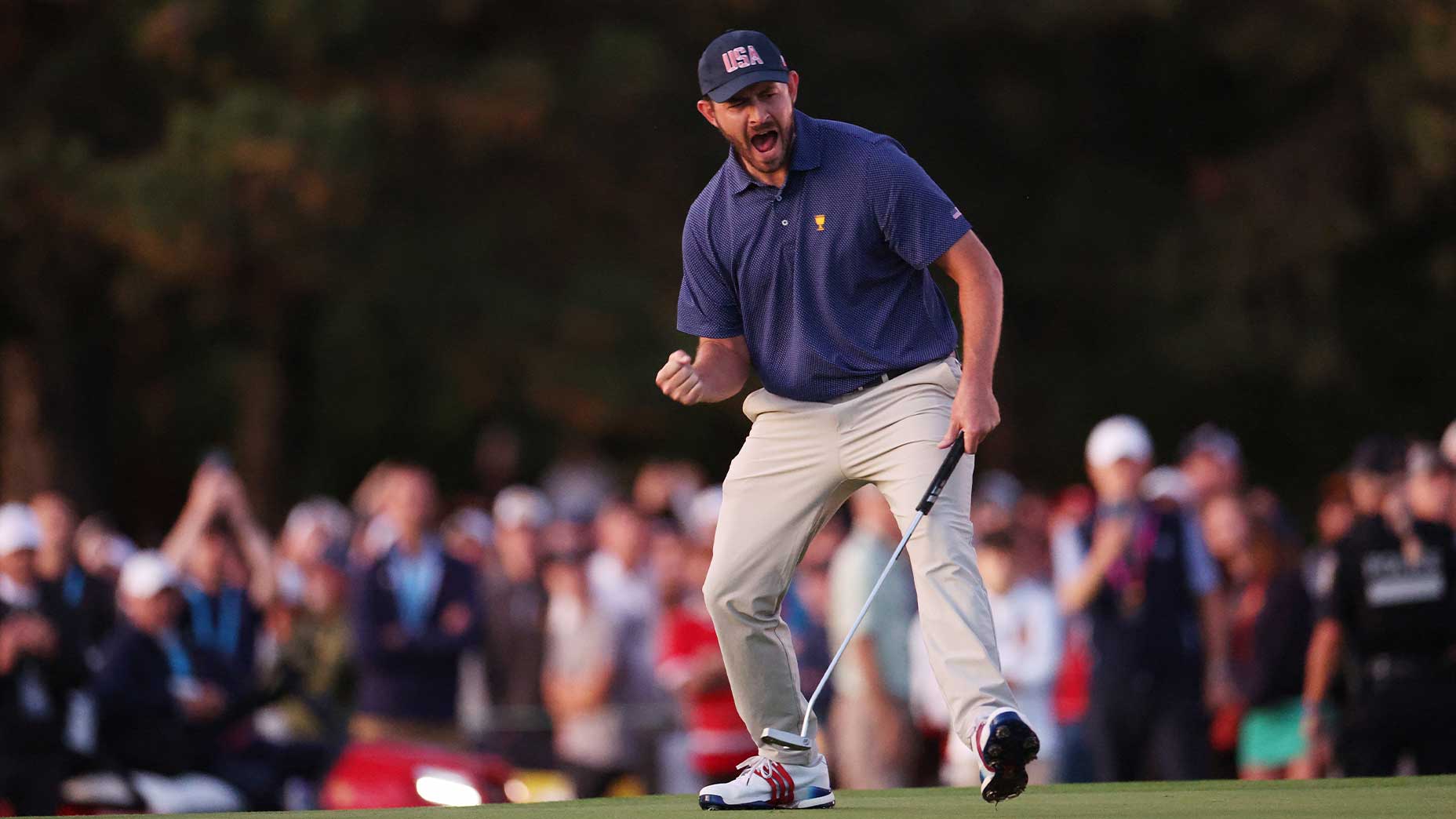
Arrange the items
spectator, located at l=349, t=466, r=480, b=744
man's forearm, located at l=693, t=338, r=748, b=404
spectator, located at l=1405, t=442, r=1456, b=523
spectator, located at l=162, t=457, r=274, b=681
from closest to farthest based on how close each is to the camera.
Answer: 1. man's forearm, located at l=693, t=338, r=748, b=404
2. spectator, located at l=1405, t=442, r=1456, b=523
3. spectator, located at l=162, t=457, r=274, b=681
4. spectator, located at l=349, t=466, r=480, b=744

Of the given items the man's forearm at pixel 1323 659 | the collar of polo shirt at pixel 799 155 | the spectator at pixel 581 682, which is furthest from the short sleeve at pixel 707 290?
the spectator at pixel 581 682

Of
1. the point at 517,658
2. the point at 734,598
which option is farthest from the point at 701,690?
the point at 734,598

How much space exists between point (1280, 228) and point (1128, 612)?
513 inches

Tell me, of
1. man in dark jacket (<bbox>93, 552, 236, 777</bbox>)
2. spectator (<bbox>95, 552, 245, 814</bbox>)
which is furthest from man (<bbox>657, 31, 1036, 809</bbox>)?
man in dark jacket (<bbox>93, 552, 236, 777</bbox>)

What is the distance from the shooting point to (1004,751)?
5.90 m

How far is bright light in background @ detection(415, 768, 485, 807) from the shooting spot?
1034 cm

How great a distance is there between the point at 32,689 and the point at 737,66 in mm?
5850

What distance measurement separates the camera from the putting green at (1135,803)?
6.19 meters

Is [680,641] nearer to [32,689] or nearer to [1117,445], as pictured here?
[1117,445]

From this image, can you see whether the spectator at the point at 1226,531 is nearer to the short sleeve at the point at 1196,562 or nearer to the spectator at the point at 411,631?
the short sleeve at the point at 1196,562

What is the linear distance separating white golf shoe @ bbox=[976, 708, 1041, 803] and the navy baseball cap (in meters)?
1.94

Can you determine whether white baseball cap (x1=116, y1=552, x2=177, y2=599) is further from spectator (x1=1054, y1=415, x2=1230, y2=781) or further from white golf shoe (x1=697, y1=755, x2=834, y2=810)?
white golf shoe (x1=697, y1=755, x2=834, y2=810)

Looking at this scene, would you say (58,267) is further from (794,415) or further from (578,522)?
(794,415)

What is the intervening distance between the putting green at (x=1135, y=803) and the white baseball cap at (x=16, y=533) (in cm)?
477
